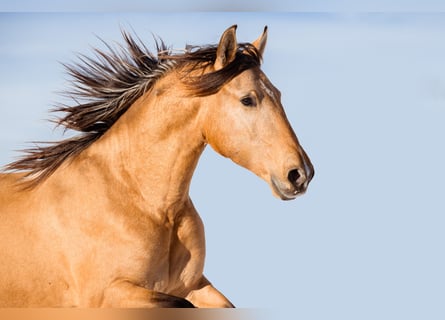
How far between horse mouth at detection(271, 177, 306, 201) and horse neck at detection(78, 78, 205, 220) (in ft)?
1.38

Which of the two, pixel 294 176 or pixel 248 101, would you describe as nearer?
pixel 294 176

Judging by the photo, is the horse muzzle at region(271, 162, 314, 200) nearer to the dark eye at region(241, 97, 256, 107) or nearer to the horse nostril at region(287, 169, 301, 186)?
the horse nostril at region(287, 169, 301, 186)

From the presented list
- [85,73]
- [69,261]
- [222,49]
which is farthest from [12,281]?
[222,49]

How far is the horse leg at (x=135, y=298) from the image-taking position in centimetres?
359

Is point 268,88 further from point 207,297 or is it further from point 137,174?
point 207,297

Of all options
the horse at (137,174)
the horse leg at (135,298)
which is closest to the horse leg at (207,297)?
the horse at (137,174)

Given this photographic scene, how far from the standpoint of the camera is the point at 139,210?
388 cm

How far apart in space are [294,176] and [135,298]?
0.84 meters

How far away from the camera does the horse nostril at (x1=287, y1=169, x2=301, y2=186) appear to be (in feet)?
11.7

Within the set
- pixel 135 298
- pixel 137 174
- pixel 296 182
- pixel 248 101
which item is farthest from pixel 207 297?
pixel 248 101

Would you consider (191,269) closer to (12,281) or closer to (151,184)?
(151,184)

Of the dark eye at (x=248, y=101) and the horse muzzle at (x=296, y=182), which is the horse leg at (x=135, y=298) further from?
the dark eye at (x=248, y=101)

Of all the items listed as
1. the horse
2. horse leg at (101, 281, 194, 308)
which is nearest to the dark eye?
the horse

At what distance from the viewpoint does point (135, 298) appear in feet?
12.0
